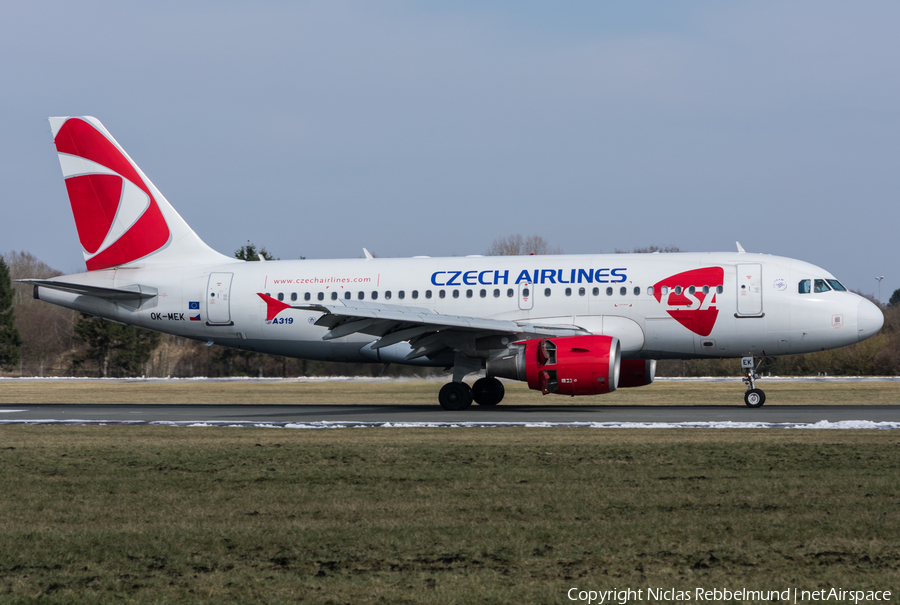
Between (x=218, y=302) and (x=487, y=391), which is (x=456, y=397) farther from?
(x=218, y=302)

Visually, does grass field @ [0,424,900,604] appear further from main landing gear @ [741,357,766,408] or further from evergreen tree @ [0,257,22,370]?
evergreen tree @ [0,257,22,370]

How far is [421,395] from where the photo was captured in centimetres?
2564

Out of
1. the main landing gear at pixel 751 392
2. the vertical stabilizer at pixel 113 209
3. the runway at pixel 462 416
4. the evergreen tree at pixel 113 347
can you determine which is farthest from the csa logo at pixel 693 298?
the evergreen tree at pixel 113 347

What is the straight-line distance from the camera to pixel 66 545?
7.18m

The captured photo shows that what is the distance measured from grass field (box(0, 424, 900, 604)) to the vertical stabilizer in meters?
14.5

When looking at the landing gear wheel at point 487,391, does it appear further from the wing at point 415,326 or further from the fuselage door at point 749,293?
the fuselage door at point 749,293

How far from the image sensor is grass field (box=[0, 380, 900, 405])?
1055 inches

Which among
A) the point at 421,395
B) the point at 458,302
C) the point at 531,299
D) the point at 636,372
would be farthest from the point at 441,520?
the point at 421,395

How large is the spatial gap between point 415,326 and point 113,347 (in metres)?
55.3

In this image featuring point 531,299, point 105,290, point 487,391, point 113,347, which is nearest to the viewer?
point 531,299

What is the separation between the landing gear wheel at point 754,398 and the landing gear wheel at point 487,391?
6.53m

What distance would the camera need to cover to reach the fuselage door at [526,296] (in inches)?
942

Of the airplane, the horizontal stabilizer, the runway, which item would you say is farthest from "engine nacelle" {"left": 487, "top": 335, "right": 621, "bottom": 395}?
the horizontal stabilizer

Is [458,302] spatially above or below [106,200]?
below
